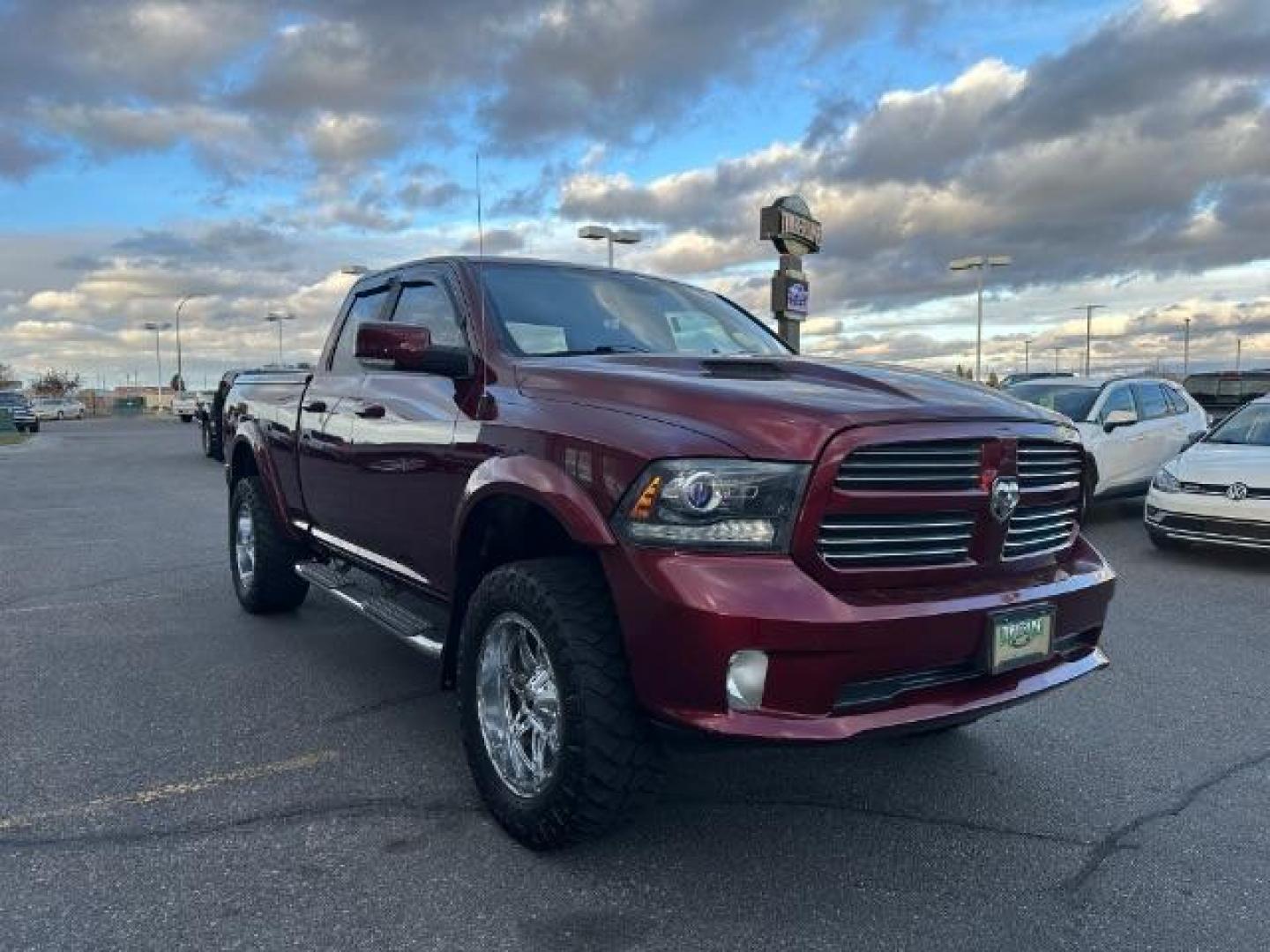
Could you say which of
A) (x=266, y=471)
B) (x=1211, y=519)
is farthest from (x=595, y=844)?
(x=1211, y=519)

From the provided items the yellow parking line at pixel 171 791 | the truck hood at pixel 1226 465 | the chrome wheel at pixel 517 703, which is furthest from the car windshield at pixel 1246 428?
the yellow parking line at pixel 171 791

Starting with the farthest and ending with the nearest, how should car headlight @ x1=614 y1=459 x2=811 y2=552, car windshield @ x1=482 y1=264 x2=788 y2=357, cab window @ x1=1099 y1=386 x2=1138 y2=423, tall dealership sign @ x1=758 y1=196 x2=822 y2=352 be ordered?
tall dealership sign @ x1=758 y1=196 x2=822 y2=352
cab window @ x1=1099 y1=386 x2=1138 y2=423
car windshield @ x1=482 y1=264 x2=788 y2=357
car headlight @ x1=614 y1=459 x2=811 y2=552

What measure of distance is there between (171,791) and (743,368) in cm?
249

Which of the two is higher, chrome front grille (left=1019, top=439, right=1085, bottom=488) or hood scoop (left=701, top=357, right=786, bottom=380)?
hood scoop (left=701, top=357, right=786, bottom=380)

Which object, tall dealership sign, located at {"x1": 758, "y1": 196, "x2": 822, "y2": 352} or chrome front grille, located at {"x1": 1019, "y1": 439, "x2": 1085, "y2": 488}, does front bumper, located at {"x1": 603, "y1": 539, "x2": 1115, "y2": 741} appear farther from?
tall dealership sign, located at {"x1": 758, "y1": 196, "x2": 822, "y2": 352}

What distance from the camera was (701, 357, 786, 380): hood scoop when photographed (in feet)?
11.3

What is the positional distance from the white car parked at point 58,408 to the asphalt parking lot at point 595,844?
63796 mm

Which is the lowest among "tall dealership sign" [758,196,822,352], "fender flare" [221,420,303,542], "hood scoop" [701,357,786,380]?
"fender flare" [221,420,303,542]

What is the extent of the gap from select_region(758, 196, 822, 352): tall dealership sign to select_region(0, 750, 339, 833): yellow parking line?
10696 millimetres

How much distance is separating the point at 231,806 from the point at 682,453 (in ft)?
6.70

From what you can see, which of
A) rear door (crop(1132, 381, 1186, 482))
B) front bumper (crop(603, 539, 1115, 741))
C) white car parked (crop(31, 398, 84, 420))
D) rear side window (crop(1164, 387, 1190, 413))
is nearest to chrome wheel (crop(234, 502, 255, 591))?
front bumper (crop(603, 539, 1115, 741))

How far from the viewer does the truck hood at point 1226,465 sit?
8.41 meters

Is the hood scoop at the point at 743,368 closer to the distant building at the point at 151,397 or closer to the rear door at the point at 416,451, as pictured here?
the rear door at the point at 416,451

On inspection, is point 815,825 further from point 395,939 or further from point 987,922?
point 395,939
